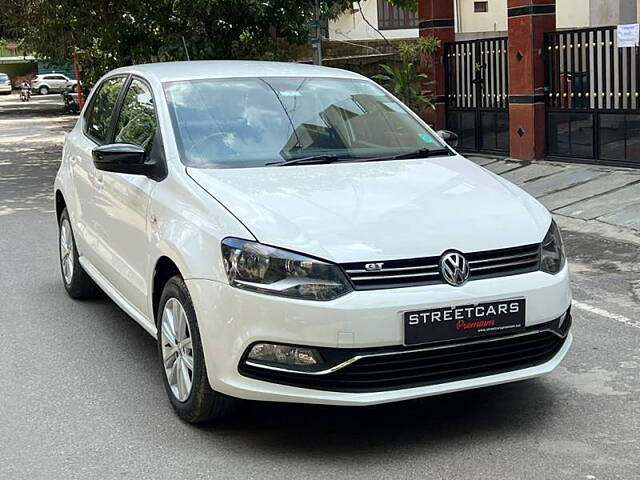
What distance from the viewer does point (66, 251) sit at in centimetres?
724

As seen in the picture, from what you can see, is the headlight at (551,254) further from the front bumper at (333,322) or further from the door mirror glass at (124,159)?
the door mirror glass at (124,159)

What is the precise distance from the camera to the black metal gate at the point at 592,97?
11523 millimetres

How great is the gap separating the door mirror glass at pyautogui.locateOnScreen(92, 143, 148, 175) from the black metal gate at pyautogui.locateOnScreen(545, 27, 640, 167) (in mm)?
7928

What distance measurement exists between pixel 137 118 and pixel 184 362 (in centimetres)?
181

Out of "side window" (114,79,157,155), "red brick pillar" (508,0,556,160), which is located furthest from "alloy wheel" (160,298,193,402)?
"red brick pillar" (508,0,556,160)

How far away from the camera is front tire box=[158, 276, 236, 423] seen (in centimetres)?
427

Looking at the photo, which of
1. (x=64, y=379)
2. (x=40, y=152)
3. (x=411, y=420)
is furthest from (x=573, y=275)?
(x=40, y=152)

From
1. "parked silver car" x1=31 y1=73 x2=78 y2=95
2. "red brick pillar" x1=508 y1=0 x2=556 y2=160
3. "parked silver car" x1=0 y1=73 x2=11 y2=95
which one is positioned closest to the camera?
"red brick pillar" x1=508 y1=0 x2=556 y2=160

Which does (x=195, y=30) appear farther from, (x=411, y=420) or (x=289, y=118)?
(x=411, y=420)

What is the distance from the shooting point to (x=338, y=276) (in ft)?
12.8

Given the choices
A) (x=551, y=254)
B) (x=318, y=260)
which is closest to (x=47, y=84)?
(x=551, y=254)

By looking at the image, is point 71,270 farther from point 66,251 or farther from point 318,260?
point 318,260

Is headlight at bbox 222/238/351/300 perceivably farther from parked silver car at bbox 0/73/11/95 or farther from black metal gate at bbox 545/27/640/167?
parked silver car at bbox 0/73/11/95

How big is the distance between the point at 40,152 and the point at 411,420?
18423 mm
